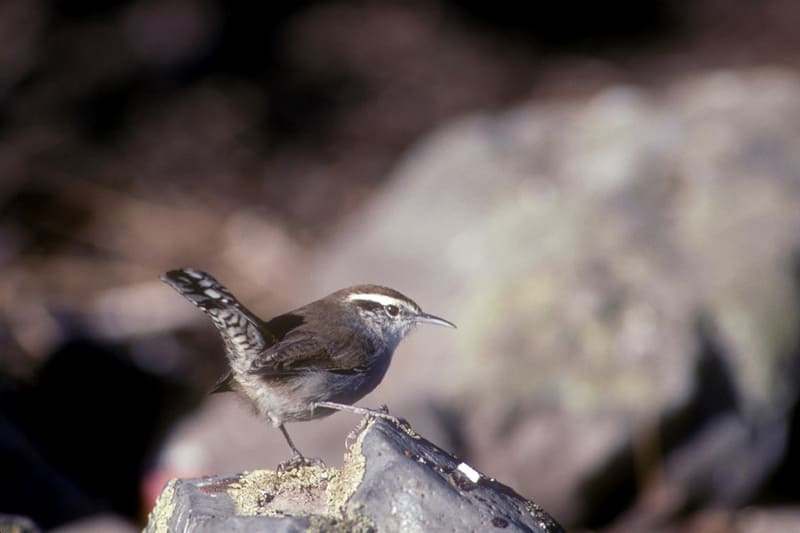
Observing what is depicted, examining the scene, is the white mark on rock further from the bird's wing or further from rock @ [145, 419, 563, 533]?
the bird's wing

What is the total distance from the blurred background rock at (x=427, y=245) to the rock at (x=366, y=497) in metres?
1.87

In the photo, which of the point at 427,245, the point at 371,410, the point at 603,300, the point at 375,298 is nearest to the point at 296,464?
the point at 371,410

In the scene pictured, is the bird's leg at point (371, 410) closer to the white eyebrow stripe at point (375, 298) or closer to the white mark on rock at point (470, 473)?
the white mark on rock at point (470, 473)

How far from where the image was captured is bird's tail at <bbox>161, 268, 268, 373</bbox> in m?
3.49

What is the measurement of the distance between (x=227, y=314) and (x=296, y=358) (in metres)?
0.30

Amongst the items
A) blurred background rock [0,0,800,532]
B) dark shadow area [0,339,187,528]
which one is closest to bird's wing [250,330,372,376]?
blurred background rock [0,0,800,532]

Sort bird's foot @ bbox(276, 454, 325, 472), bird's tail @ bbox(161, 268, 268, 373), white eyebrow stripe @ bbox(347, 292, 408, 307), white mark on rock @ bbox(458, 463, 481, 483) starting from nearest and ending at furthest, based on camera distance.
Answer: white mark on rock @ bbox(458, 463, 481, 483)
bird's foot @ bbox(276, 454, 325, 472)
bird's tail @ bbox(161, 268, 268, 373)
white eyebrow stripe @ bbox(347, 292, 408, 307)

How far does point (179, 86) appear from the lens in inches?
505

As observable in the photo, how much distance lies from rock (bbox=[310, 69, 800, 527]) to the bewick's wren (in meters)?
2.57

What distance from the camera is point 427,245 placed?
328 inches

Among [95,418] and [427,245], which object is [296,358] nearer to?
[95,418]

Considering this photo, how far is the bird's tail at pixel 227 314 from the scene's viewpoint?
349 cm

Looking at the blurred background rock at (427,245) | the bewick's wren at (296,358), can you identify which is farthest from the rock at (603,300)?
the bewick's wren at (296,358)

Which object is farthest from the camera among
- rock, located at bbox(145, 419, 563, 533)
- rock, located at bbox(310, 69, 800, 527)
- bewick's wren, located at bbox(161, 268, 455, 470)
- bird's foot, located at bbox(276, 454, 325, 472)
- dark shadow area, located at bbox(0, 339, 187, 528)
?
dark shadow area, located at bbox(0, 339, 187, 528)
